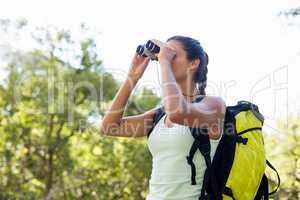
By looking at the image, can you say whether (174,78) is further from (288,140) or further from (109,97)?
(109,97)

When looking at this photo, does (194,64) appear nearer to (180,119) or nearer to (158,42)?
(158,42)

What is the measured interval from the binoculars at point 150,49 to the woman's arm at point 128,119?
62 millimetres

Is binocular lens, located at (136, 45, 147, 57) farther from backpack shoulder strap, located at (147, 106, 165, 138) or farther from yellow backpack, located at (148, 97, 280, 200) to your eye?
yellow backpack, located at (148, 97, 280, 200)

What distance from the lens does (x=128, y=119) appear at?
234 centimetres

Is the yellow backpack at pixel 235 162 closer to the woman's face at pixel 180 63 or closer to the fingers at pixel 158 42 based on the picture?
the woman's face at pixel 180 63

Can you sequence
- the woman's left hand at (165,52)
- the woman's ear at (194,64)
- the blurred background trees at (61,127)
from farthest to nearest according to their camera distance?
the blurred background trees at (61,127)
the woman's ear at (194,64)
the woman's left hand at (165,52)

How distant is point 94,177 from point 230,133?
11.6m

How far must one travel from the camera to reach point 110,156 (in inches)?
531

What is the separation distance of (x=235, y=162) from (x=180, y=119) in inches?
9.0

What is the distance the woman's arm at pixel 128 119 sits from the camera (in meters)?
2.24

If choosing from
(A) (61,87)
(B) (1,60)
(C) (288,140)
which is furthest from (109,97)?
(C) (288,140)

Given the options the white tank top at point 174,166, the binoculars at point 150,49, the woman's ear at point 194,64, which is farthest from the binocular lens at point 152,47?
the white tank top at point 174,166

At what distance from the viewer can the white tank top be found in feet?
6.15

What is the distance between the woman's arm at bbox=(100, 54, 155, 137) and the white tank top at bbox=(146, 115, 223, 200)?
0.26m
